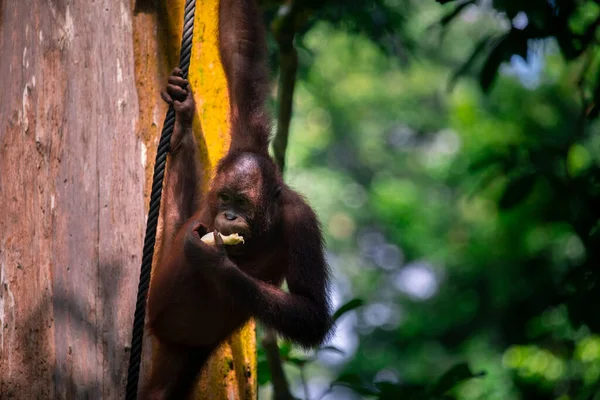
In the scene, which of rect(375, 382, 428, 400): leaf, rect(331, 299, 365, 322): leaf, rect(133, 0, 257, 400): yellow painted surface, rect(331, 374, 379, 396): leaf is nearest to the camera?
rect(133, 0, 257, 400): yellow painted surface

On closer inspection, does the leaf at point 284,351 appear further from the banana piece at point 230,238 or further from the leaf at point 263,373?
the banana piece at point 230,238

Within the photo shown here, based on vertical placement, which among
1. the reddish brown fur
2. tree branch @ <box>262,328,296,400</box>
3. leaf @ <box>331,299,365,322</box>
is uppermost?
the reddish brown fur

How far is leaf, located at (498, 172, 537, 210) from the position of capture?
4762 mm

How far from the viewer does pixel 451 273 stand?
53.6ft

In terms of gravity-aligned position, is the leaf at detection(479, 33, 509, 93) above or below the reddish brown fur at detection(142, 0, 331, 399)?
above

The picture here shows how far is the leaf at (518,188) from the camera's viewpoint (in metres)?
4.76

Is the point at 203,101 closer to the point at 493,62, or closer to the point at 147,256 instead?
the point at 147,256

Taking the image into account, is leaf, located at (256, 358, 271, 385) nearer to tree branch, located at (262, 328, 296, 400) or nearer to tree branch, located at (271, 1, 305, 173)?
tree branch, located at (262, 328, 296, 400)

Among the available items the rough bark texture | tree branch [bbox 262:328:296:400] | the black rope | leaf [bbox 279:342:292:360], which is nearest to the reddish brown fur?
the rough bark texture

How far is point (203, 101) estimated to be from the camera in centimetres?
417

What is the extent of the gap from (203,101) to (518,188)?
1.89m

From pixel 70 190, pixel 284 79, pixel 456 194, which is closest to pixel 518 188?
pixel 284 79

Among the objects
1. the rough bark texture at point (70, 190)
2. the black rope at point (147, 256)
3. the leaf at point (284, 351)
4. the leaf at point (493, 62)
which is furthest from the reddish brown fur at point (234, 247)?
the leaf at point (493, 62)

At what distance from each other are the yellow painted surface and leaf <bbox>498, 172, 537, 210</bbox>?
5.52 ft
